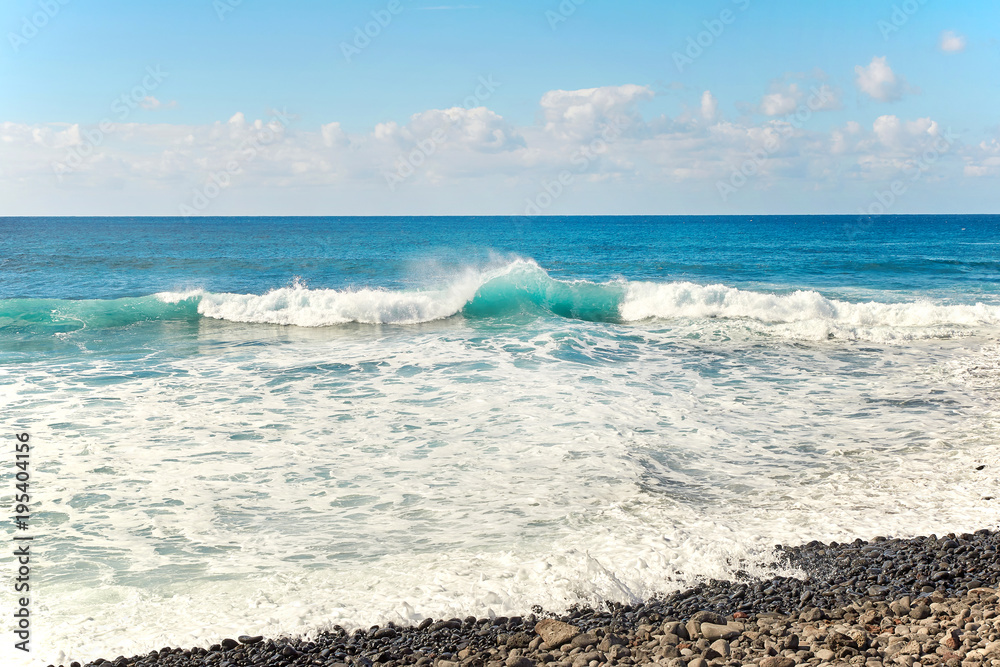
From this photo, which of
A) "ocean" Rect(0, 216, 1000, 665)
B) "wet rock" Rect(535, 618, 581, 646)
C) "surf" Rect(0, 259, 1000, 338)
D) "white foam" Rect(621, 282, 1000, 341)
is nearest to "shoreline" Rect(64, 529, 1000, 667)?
"wet rock" Rect(535, 618, 581, 646)

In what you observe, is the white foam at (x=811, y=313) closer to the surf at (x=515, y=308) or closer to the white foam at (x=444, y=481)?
the surf at (x=515, y=308)

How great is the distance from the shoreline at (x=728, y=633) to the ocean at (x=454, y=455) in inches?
7.2

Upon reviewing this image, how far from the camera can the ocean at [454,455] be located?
16.7 ft

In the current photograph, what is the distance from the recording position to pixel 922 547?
5.47 metres

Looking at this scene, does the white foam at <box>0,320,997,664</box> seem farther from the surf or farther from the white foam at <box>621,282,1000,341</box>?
the surf

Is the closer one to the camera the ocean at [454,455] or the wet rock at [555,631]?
the wet rock at [555,631]

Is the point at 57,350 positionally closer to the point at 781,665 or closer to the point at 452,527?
the point at 452,527

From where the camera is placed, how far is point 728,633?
4301 millimetres

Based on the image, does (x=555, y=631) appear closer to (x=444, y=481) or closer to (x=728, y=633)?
(x=728, y=633)

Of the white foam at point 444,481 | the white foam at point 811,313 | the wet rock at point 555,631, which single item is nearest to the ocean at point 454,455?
the white foam at point 444,481

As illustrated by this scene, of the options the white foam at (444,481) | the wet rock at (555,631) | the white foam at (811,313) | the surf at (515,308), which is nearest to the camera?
the wet rock at (555,631)

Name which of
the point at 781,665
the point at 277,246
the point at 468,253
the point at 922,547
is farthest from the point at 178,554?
the point at 277,246

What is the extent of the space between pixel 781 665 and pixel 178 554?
4.79 metres

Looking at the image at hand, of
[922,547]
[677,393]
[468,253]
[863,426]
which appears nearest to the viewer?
[922,547]
